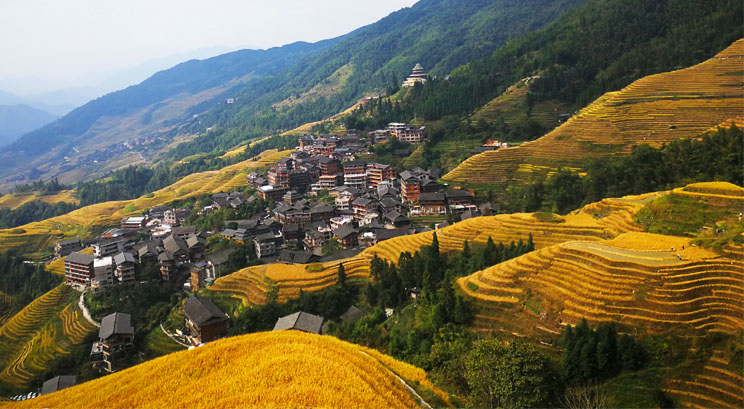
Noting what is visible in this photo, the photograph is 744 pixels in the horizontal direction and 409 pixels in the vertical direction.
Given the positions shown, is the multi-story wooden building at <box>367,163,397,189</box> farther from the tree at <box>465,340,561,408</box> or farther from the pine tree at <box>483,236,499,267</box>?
the tree at <box>465,340,561,408</box>

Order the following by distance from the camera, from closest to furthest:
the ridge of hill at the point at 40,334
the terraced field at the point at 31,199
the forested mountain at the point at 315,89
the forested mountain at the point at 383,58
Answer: the ridge of hill at the point at 40,334 → the terraced field at the point at 31,199 → the forested mountain at the point at 383,58 → the forested mountain at the point at 315,89

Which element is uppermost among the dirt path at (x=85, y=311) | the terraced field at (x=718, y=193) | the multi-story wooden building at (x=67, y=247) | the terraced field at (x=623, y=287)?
the terraced field at (x=718, y=193)

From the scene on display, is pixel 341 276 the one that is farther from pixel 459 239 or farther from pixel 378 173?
pixel 378 173

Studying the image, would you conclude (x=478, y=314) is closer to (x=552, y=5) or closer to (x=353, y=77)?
(x=353, y=77)

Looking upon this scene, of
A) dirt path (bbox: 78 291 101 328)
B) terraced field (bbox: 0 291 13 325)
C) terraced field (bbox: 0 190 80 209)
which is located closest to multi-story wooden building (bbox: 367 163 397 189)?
dirt path (bbox: 78 291 101 328)

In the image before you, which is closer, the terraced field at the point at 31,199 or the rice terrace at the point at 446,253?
the rice terrace at the point at 446,253

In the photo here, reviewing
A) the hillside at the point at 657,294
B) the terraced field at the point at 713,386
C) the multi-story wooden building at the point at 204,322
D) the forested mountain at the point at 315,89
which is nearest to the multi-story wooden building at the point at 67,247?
the multi-story wooden building at the point at 204,322

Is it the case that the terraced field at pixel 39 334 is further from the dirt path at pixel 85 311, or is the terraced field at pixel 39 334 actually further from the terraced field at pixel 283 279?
the terraced field at pixel 283 279
